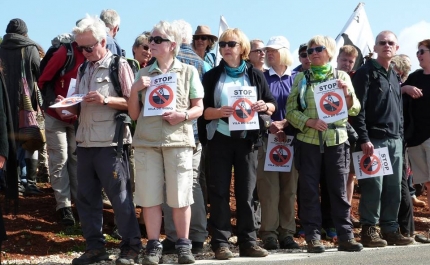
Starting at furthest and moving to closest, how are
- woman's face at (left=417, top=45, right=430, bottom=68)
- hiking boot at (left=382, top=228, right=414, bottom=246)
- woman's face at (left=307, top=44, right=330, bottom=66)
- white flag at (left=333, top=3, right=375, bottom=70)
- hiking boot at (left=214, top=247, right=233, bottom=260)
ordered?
white flag at (left=333, top=3, right=375, bottom=70) → woman's face at (left=417, top=45, right=430, bottom=68) → hiking boot at (left=382, top=228, right=414, bottom=246) → woman's face at (left=307, top=44, right=330, bottom=66) → hiking boot at (left=214, top=247, right=233, bottom=260)

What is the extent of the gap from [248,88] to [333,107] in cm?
97

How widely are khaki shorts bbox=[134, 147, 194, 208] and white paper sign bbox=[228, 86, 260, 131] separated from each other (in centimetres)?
79

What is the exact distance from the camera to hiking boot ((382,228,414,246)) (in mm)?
10070

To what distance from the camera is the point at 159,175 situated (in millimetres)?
8266

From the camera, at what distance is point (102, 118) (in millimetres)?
8375

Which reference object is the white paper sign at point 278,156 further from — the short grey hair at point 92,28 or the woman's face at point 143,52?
the short grey hair at point 92,28

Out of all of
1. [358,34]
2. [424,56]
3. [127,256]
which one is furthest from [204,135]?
[358,34]

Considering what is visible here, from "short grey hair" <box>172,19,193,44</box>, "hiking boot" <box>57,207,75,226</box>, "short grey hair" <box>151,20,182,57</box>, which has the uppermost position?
"short grey hair" <box>172,19,193,44</box>

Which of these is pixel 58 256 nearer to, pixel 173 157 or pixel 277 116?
pixel 173 157

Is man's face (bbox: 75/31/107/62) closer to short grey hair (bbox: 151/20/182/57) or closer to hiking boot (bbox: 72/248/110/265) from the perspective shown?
short grey hair (bbox: 151/20/182/57)

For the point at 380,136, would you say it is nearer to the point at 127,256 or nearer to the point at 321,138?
the point at 321,138

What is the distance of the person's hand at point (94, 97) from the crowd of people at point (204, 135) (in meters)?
0.02

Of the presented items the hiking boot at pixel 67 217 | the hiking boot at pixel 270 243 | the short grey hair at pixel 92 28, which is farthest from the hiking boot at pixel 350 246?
the short grey hair at pixel 92 28

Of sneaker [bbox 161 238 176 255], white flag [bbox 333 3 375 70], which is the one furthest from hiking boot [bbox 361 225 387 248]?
white flag [bbox 333 3 375 70]
